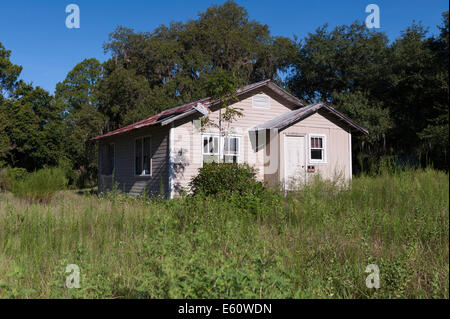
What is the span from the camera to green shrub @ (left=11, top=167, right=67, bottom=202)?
9.94 metres

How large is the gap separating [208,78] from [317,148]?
35.8 feet

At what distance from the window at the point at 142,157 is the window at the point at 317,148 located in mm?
6218

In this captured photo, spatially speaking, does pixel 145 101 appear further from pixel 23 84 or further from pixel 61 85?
pixel 61 85

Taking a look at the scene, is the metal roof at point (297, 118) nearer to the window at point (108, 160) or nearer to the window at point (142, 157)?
the window at point (142, 157)

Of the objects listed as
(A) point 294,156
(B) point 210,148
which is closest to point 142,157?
(B) point 210,148

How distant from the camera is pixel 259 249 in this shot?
401cm

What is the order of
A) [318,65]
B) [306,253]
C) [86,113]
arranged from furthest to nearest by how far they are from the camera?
1. [86,113]
2. [318,65]
3. [306,253]

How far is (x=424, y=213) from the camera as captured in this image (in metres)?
3.35

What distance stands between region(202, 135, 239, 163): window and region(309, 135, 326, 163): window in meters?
2.87

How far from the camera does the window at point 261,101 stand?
46.4ft

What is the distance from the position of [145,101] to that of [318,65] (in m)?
12.6

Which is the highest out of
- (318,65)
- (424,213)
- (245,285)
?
(318,65)

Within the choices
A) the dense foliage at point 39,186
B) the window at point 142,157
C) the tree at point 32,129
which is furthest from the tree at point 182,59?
the dense foliage at point 39,186
